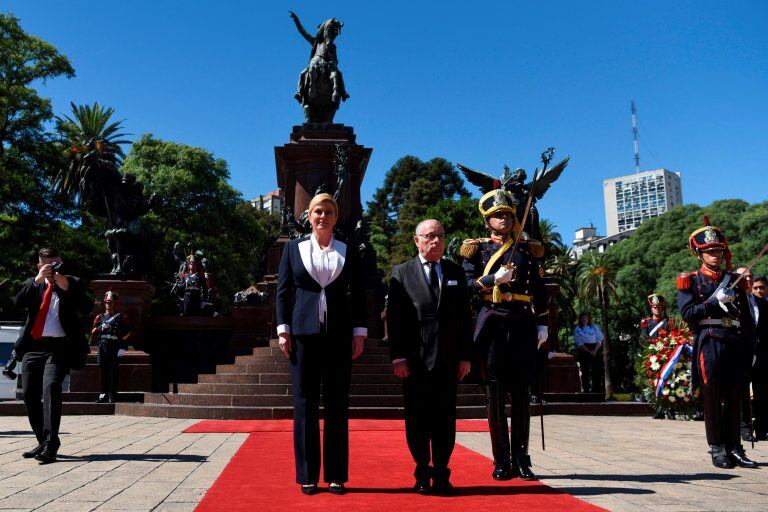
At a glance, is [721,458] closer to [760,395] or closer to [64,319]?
[760,395]

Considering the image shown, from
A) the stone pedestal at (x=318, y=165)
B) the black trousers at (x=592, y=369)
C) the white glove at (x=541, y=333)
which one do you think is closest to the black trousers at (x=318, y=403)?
the white glove at (x=541, y=333)

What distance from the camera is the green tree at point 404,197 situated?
5790cm

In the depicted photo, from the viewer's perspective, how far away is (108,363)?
48.9 ft

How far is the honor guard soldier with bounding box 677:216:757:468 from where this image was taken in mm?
6605

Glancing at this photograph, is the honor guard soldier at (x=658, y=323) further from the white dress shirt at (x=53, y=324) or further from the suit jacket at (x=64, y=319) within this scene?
the white dress shirt at (x=53, y=324)

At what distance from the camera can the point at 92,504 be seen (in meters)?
4.62

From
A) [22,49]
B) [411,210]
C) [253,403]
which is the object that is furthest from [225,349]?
[411,210]

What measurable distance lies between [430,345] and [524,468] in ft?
4.33

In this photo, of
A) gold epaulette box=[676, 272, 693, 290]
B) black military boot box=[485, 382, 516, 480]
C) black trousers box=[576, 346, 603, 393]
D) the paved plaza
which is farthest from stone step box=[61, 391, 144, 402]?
gold epaulette box=[676, 272, 693, 290]

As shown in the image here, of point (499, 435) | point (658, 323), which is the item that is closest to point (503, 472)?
point (499, 435)

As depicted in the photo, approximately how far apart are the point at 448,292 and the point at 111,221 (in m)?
16.0

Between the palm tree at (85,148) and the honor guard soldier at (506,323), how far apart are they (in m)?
15.8

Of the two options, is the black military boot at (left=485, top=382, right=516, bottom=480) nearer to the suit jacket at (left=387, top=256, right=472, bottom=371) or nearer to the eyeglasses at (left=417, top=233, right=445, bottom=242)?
the suit jacket at (left=387, top=256, right=472, bottom=371)

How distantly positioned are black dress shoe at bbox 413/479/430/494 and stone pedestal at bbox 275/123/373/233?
15578mm
